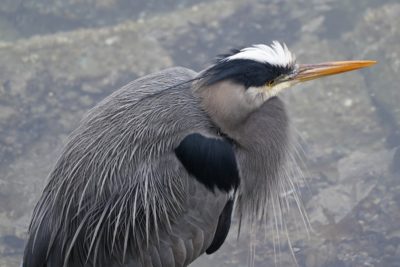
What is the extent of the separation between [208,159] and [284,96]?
2046 mm

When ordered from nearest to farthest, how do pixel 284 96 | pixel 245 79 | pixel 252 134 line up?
1. pixel 245 79
2. pixel 252 134
3. pixel 284 96

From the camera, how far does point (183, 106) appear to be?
6.85ft

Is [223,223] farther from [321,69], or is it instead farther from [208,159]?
[321,69]

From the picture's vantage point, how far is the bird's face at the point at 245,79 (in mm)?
1979

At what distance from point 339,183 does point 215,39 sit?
1.63 metres

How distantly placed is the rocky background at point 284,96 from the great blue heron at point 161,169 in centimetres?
126

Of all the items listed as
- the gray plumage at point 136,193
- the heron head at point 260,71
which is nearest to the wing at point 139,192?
the gray plumage at point 136,193

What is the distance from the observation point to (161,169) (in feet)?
6.70

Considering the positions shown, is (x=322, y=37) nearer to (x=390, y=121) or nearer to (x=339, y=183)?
(x=390, y=121)

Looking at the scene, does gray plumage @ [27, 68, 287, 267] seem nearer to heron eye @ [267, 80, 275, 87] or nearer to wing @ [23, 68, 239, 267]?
wing @ [23, 68, 239, 267]

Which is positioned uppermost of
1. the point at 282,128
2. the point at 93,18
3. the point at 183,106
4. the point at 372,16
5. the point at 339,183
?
the point at 93,18

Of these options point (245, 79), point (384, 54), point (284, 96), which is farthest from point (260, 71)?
point (384, 54)

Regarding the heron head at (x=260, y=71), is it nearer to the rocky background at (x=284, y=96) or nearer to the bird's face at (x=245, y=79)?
the bird's face at (x=245, y=79)

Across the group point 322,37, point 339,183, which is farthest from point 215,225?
point 322,37
